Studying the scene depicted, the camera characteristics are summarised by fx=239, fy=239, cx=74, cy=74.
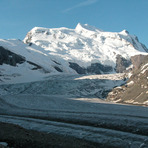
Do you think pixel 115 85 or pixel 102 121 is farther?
pixel 115 85

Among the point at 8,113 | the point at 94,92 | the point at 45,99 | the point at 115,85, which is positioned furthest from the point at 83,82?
the point at 8,113

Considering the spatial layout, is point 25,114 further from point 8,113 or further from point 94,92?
point 94,92

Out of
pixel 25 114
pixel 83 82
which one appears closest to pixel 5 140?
pixel 25 114

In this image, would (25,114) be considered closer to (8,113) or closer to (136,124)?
(8,113)

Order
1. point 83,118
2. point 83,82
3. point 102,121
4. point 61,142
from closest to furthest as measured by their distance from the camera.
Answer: point 61,142
point 102,121
point 83,118
point 83,82

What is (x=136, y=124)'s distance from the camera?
106ft

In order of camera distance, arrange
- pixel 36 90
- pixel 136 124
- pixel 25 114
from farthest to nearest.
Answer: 1. pixel 36 90
2. pixel 25 114
3. pixel 136 124

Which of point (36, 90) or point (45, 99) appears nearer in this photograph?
point (45, 99)

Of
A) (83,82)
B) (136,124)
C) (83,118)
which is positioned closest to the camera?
(136,124)

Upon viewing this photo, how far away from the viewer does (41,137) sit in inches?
983

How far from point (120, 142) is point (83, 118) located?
1369 cm

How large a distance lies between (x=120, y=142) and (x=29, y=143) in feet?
31.4

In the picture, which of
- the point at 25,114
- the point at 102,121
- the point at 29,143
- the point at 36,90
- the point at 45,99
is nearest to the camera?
the point at 29,143

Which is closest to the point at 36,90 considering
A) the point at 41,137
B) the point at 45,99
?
the point at 45,99
